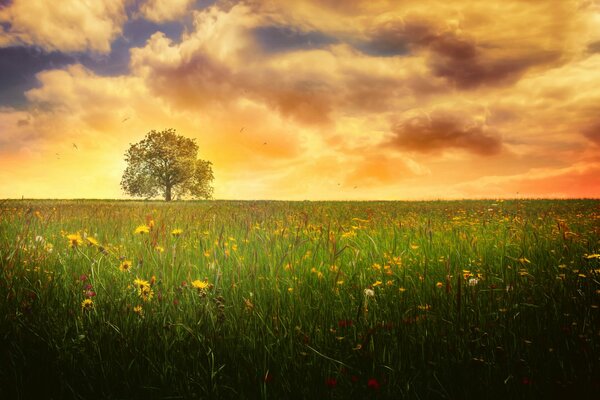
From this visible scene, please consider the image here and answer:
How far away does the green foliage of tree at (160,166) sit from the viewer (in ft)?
143

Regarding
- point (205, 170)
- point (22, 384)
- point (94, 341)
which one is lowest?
point (22, 384)

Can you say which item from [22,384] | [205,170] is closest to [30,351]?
[22,384]

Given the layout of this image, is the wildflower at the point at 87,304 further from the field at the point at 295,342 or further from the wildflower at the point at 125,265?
the wildflower at the point at 125,265

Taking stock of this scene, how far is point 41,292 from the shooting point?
352 centimetres

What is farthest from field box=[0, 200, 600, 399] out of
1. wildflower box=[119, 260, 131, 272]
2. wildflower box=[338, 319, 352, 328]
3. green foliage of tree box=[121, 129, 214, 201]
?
green foliage of tree box=[121, 129, 214, 201]

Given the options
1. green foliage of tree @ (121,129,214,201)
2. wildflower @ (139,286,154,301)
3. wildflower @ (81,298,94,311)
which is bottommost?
wildflower @ (81,298,94,311)

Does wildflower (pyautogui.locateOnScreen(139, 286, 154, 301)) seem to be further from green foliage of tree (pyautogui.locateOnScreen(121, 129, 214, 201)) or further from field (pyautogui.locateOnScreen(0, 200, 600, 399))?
green foliage of tree (pyautogui.locateOnScreen(121, 129, 214, 201))

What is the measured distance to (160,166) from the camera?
145ft

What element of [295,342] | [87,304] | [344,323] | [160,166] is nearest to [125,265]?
[87,304]

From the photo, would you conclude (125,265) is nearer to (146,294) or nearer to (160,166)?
(146,294)

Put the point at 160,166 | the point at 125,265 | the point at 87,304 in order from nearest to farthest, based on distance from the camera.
A: the point at 87,304 → the point at 125,265 → the point at 160,166

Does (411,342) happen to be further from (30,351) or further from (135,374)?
(30,351)

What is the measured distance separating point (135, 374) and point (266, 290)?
49.6 inches

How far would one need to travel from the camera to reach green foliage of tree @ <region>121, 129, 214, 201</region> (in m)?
43.7
